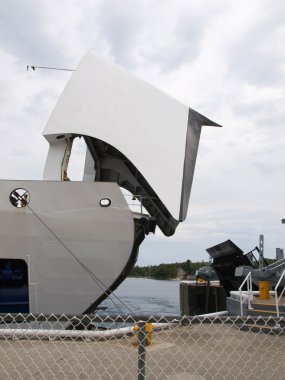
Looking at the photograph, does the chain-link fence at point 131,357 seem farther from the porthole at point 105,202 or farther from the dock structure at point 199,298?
the dock structure at point 199,298

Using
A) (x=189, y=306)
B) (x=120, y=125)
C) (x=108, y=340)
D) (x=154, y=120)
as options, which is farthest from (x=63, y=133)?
(x=189, y=306)

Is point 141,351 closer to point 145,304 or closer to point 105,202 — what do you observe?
point 105,202

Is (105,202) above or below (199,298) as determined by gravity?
above

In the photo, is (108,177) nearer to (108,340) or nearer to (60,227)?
(60,227)

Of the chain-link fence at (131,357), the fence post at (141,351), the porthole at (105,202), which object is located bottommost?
the chain-link fence at (131,357)

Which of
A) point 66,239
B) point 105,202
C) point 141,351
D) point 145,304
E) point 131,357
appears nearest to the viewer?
point 141,351

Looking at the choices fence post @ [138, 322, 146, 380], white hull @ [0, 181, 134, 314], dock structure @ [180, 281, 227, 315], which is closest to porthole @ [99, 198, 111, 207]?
white hull @ [0, 181, 134, 314]

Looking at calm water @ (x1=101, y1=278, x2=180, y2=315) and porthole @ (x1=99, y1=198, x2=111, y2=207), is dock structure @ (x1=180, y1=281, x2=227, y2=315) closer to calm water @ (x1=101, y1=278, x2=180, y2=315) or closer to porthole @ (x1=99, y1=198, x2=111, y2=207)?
calm water @ (x1=101, y1=278, x2=180, y2=315)

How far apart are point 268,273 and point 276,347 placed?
5.79 m

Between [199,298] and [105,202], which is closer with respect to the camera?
[105,202]

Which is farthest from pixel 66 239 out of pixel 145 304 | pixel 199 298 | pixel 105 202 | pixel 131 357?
pixel 145 304

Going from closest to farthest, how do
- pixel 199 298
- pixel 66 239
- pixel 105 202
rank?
pixel 66 239, pixel 105 202, pixel 199 298

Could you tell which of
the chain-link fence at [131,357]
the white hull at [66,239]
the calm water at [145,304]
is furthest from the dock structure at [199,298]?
the chain-link fence at [131,357]

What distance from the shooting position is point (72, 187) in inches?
357
